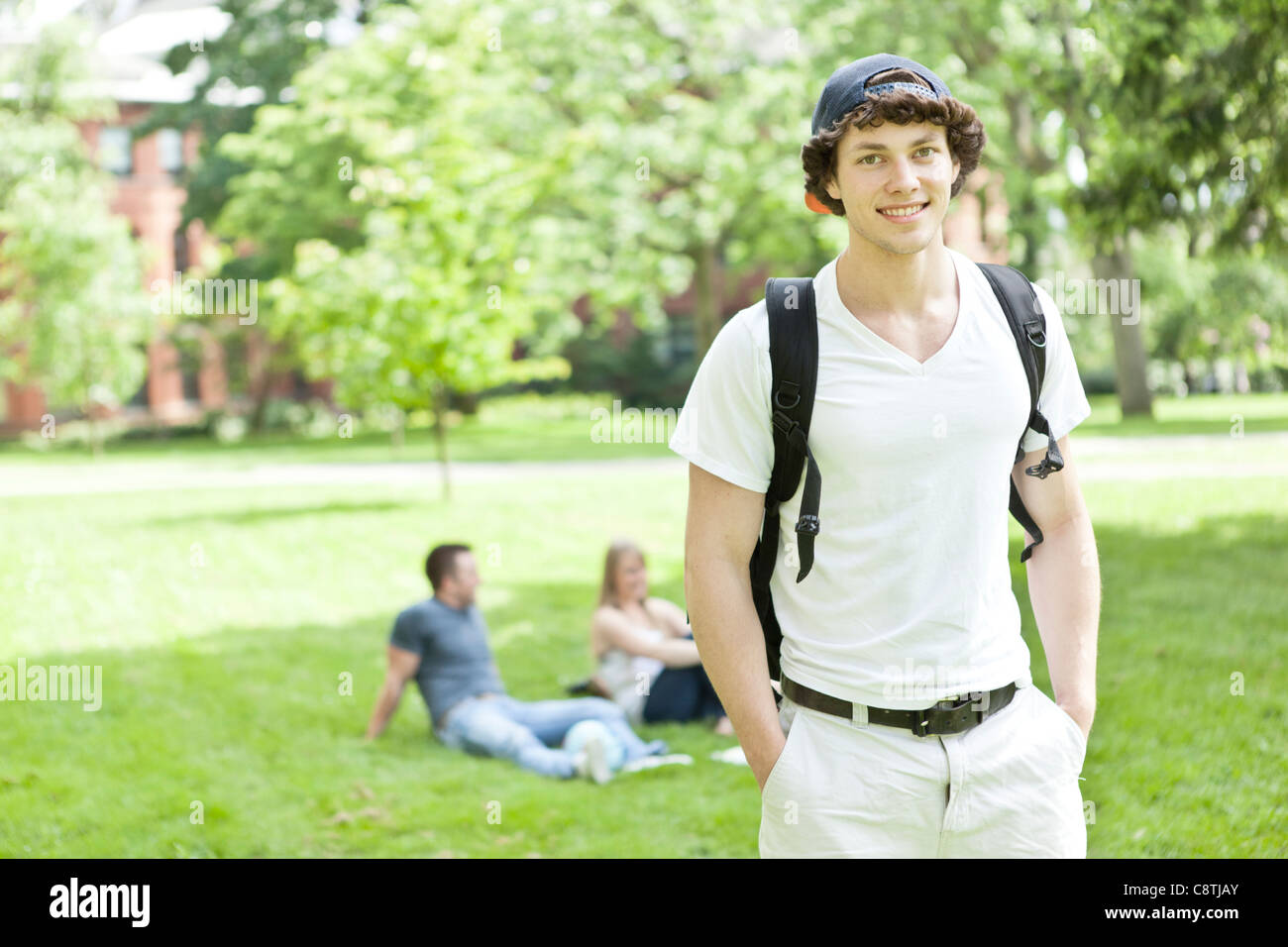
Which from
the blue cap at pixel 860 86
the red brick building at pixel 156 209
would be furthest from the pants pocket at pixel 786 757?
the red brick building at pixel 156 209

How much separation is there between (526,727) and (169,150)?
151 ft

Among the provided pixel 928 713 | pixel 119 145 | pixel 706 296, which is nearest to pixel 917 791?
pixel 928 713

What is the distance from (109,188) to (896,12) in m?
26.2

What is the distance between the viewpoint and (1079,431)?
22203 mm

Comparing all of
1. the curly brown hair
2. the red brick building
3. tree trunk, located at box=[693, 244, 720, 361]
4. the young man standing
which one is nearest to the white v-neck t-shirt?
the young man standing

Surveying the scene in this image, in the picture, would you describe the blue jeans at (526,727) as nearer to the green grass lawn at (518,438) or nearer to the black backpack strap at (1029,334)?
the black backpack strap at (1029,334)

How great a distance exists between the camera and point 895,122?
91.0 inches

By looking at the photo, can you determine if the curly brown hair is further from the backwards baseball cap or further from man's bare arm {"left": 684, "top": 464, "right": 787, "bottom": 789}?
man's bare arm {"left": 684, "top": 464, "right": 787, "bottom": 789}

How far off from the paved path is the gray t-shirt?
11.2 m

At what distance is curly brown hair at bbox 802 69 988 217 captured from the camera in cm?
229

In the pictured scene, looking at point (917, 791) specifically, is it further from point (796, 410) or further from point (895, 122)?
point (895, 122)
